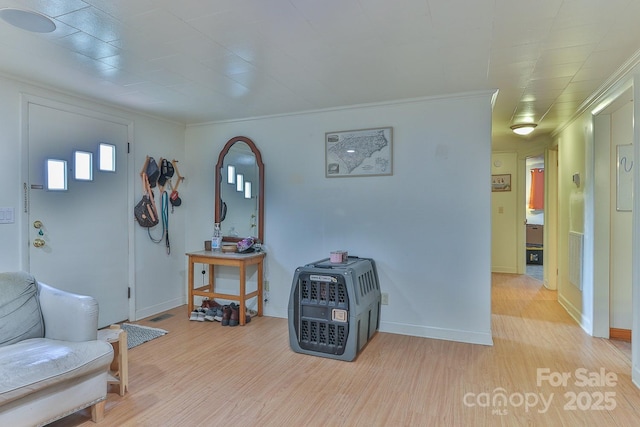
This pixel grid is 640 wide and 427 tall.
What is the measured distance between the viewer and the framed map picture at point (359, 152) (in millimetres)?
3510

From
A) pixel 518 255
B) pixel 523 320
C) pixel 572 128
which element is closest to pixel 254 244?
pixel 523 320

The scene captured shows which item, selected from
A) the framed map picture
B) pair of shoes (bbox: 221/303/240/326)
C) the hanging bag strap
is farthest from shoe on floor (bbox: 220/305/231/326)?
the framed map picture

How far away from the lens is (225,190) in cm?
427

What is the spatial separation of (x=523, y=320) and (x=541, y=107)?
7.21 feet

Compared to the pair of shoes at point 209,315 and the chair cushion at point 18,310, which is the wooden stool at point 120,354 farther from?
the pair of shoes at point 209,315

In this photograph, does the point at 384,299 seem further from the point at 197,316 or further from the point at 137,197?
the point at 137,197

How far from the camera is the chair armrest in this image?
7.11 ft

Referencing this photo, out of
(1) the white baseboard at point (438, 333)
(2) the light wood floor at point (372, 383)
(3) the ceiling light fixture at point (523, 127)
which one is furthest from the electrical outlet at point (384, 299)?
(3) the ceiling light fixture at point (523, 127)

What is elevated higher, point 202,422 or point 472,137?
point 472,137

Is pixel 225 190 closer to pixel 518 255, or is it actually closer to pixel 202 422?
pixel 202 422

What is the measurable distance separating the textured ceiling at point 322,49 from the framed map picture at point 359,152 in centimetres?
35

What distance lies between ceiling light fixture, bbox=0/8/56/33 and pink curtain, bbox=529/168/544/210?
361 inches

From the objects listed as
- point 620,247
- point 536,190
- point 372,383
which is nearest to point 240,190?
point 372,383

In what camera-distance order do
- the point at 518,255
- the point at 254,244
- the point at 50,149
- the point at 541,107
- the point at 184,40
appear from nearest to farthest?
the point at 184,40
the point at 50,149
the point at 541,107
the point at 254,244
the point at 518,255
